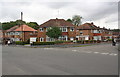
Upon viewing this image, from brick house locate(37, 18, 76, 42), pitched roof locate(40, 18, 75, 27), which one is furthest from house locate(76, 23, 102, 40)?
pitched roof locate(40, 18, 75, 27)

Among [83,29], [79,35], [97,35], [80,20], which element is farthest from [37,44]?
[80,20]

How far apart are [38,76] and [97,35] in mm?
52759

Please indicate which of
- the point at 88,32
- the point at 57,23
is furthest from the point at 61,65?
the point at 88,32

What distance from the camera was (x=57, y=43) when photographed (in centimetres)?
3256

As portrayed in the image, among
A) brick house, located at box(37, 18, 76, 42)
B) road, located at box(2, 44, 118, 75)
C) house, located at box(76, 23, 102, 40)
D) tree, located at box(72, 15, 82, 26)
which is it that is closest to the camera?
road, located at box(2, 44, 118, 75)

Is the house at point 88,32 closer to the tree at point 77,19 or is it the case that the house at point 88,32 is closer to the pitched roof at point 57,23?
the pitched roof at point 57,23

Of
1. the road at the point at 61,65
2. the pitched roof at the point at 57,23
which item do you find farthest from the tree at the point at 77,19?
the road at the point at 61,65

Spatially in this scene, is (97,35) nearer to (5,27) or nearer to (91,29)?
(91,29)

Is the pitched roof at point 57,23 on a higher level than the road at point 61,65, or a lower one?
higher

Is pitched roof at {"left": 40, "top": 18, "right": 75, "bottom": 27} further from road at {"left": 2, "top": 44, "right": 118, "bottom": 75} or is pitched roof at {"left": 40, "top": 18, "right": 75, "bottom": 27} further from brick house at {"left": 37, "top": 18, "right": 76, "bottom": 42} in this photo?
road at {"left": 2, "top": 44, "right": 118, "bottom": 75}

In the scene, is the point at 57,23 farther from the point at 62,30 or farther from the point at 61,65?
the point at 61,65

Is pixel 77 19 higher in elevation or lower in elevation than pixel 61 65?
higher

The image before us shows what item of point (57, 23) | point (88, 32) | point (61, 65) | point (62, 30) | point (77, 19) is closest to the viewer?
point (61, 65)

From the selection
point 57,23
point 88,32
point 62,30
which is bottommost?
point 88,32
